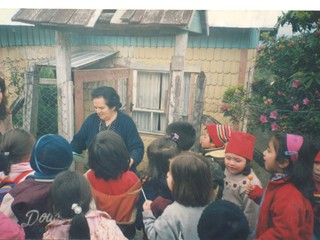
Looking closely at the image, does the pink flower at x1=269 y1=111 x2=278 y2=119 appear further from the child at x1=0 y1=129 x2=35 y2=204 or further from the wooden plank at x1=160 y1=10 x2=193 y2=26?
the child at x1=0 y1=129 x2=35 y2=204

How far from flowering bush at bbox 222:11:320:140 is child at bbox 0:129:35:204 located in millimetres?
1584

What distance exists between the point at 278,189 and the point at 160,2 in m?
1.20

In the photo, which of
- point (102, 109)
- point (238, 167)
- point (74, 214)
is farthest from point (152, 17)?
point (74, 214)

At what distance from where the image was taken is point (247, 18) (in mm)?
1858

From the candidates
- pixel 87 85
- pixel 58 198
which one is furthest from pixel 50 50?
pixel 58 198

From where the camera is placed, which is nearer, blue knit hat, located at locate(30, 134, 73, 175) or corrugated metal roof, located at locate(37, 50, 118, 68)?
blue knit hat, located at locate(30, 134, 73, 175)

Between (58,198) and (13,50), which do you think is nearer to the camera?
(58,198)

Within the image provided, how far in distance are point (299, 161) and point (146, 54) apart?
1.87 meters

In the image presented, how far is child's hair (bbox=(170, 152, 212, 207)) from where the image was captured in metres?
1.20

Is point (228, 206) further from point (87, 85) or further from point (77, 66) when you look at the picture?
point (87, 85)

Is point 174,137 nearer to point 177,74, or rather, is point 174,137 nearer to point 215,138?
point 215,138

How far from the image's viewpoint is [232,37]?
102 inches

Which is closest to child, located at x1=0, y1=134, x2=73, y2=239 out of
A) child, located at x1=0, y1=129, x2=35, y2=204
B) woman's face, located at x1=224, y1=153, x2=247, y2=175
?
child, located at x1=0, y1=129, x2=35, y2=204

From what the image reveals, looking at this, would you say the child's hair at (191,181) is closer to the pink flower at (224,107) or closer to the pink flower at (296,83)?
the pink flower at (296,83)
